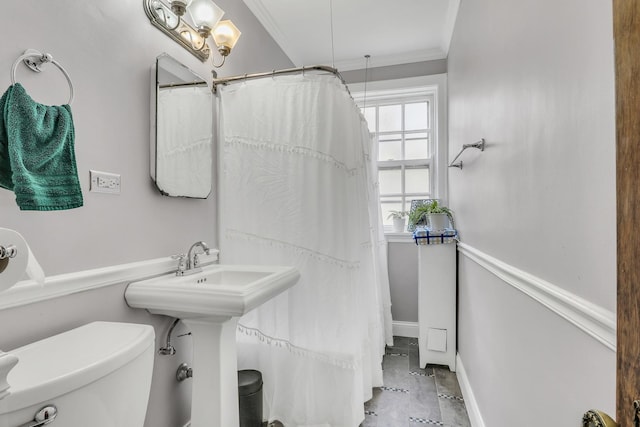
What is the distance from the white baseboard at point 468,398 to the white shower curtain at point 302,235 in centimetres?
61

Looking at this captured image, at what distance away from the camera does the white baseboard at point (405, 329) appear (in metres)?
3.19

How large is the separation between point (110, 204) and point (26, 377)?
66 cm

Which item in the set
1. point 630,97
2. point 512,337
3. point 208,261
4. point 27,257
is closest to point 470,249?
point 512,337

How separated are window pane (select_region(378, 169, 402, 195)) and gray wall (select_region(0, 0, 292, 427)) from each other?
218 cm

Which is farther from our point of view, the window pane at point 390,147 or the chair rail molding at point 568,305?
the window pane at point 390,147

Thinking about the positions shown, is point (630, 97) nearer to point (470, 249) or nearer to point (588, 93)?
point (588, 93)

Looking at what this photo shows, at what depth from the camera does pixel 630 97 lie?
0.36 m

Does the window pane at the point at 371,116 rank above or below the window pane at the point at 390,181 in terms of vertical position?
above

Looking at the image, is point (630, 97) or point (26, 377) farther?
point (26, 377)

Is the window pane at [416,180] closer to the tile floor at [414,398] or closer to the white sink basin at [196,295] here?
the tile floor at [414,398]

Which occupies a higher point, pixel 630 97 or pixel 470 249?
pixel 630 97

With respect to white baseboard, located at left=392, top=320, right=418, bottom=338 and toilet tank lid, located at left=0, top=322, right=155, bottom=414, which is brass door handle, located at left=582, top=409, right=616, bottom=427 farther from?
white baseboard, located at left=392, top=320, right=418, bottom=338

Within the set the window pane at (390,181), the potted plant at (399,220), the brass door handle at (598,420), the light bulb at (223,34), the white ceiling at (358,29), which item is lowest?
the brass door handle at (598,420)

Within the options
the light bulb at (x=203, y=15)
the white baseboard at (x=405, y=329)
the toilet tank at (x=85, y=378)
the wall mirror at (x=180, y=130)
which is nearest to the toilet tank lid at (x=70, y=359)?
the toilet tank at (x=85, y=378)
